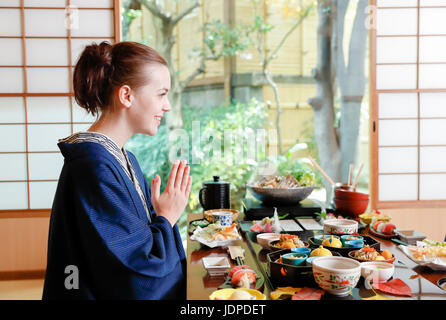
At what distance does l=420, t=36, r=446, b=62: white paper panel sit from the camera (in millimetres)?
3838

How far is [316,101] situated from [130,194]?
4.52m

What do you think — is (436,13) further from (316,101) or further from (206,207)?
(206,207)

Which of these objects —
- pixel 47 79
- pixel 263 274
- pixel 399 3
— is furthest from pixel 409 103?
pixel 47 79

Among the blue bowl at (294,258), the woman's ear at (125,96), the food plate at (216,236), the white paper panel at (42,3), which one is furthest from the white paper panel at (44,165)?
the blue bowl at (294,258)

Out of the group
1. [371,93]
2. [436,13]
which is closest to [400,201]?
[371,93]

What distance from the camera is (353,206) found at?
2.14m

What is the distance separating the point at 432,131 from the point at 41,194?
353cm

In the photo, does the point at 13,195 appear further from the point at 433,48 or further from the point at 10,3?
the point at 433,48

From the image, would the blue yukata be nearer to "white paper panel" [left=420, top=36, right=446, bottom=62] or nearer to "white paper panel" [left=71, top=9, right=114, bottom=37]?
"white paper panel" [left=71, top=9, right=114, bottom=37]

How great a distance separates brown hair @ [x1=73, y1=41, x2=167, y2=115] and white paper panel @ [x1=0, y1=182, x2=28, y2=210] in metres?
2.49

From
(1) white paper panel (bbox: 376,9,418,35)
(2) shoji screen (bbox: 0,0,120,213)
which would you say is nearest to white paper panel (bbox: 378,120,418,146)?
(1) white paper panel (bbox: 376,9,418,35)

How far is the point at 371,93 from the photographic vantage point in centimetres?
381

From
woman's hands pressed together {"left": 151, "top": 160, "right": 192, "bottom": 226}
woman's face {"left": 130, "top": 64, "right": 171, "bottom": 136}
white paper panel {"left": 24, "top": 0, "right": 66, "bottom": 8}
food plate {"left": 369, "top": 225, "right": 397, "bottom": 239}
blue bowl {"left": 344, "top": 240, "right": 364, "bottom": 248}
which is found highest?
white paper panel {"left": 24, "top": 0, "right": 66, "bottom": 8}

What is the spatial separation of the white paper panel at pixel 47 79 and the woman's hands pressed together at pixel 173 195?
8.17 feet
